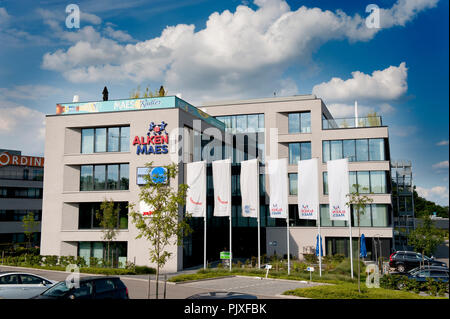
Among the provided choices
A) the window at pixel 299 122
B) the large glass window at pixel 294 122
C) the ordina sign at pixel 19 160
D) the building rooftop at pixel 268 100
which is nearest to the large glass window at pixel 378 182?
the window at pixel 299 122

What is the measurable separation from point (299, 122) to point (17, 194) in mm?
42710

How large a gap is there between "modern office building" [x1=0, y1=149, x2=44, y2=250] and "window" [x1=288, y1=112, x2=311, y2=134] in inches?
1530

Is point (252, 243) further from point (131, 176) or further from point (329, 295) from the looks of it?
point (329, 295)

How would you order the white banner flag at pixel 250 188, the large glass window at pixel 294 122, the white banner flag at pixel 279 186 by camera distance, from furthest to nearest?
the large glass window at pixel 294 122 < the white banner flag at pixel 250 188 < the white banner flag at pixel 279 186

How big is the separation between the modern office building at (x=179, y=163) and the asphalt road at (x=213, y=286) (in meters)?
6.60

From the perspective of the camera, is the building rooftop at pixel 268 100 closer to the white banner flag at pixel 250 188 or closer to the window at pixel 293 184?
the window at pixel 293 184

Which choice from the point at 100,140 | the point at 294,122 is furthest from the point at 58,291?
the point at 294,122

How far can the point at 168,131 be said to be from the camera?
117 feet

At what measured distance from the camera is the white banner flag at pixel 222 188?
1278 inches

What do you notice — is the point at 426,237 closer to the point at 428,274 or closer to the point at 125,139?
the point at 428,274

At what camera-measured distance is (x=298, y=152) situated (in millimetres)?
47594

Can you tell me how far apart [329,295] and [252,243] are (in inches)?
1114
